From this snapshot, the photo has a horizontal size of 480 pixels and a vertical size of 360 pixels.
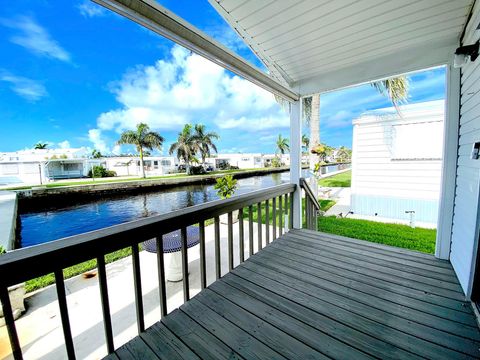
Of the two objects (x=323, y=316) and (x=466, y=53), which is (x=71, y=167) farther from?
(x=466, y=53)

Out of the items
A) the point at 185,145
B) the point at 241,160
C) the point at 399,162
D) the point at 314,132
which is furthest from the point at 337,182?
the point at 241,160

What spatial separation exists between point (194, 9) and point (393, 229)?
553 centimetres

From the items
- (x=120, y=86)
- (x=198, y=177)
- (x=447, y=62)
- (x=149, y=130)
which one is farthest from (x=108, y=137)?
(x=447, y=62)

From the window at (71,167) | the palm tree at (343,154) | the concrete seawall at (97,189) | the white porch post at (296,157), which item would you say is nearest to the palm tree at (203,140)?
the concrete seawall at (97,189)

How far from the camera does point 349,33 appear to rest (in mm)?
2004

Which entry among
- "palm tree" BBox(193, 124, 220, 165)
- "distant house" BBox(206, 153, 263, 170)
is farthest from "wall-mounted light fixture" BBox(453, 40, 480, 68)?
"distant house" BBox(206, 153, 263, 170)

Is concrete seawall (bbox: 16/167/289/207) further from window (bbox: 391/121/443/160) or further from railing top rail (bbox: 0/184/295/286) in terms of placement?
railing top rail (bbox: 0/184/295/286)

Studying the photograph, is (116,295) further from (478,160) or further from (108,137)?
(108,137)

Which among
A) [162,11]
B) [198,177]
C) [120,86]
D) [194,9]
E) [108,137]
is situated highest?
[120,86]

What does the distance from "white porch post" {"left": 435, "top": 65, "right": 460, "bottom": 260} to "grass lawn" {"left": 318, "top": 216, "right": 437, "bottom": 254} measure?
1673 millimetres

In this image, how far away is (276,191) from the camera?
2898 millimetres

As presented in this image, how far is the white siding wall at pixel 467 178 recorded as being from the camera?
5.23 ft

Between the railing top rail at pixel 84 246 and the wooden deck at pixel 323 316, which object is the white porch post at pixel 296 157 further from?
the railing top rail at pixel 84 246

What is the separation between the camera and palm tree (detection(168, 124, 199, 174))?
33.0 m
